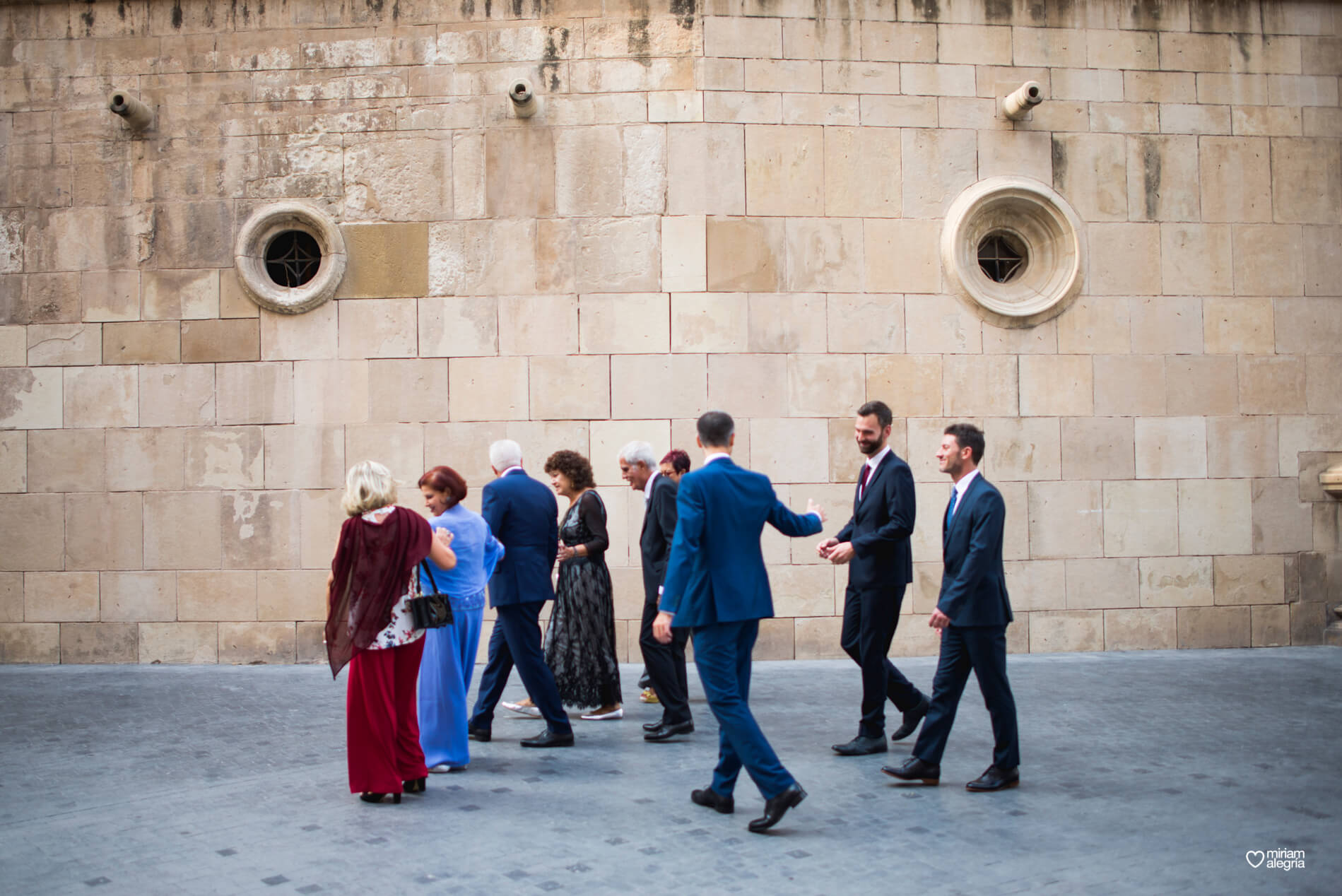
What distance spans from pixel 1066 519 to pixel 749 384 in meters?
3.04

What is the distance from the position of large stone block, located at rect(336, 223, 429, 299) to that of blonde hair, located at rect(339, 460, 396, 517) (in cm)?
431

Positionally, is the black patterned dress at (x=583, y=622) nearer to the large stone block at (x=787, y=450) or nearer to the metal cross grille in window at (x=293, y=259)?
the large stone block at (x=787, y=450)

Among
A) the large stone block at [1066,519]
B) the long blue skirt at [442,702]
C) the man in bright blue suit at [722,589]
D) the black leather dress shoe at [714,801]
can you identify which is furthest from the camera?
the large stone block at [1066,519]

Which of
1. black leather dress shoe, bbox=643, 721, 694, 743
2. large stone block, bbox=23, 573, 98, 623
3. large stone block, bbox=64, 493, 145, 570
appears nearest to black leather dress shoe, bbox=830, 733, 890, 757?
black leather dress shoe, bbox=643, 721, 694, 743

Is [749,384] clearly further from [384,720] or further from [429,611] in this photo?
[384,720]

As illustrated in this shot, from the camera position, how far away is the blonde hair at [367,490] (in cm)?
499

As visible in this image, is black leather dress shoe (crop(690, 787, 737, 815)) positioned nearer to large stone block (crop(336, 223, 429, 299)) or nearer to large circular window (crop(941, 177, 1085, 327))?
large stone block (crop(336, 223, 429, 299))

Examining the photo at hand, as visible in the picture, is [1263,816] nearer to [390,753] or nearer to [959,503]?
[959,503]

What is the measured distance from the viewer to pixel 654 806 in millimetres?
4852

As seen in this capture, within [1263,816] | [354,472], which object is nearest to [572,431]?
[354,472]

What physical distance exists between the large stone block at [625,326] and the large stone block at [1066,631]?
405 centimetres

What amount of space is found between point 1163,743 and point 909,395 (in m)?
3.91

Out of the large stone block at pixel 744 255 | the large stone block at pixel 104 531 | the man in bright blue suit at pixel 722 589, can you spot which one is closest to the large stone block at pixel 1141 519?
the large stone block at pixel 744 255

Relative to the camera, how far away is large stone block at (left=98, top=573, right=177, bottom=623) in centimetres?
905
